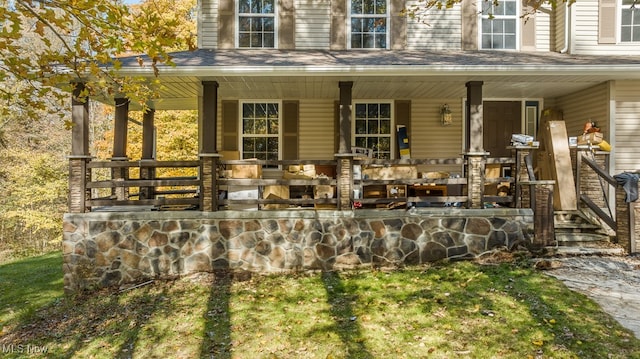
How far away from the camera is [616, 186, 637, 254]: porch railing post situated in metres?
5.99

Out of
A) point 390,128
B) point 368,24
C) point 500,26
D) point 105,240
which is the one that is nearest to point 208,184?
point 105,240

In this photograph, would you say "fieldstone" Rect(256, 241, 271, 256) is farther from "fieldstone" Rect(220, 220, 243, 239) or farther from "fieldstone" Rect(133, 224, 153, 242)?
"fieldstone" Rect(133, 224, 153, 242)

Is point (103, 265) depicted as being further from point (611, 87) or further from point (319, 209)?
point (611, 87)

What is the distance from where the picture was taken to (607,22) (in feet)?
26.2

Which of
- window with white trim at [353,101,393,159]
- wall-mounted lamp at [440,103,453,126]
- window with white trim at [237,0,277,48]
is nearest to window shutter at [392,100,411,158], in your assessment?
window with white trim at [353,101,393,159]

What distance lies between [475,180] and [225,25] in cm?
608

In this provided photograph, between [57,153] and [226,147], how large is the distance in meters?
13.9

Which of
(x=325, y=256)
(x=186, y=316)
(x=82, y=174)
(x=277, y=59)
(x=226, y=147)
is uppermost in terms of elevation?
(x=277, y=59)

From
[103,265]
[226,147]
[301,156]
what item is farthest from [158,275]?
[301,156]

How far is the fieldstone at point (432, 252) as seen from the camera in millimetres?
6434

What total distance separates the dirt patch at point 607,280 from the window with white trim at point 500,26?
16.3 ft

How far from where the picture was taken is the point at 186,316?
4969 mm

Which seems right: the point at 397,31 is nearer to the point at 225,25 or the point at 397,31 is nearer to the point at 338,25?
the point at 338,25

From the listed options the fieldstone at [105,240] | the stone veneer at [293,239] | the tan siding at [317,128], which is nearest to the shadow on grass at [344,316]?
the stone veneer at [293,239]
